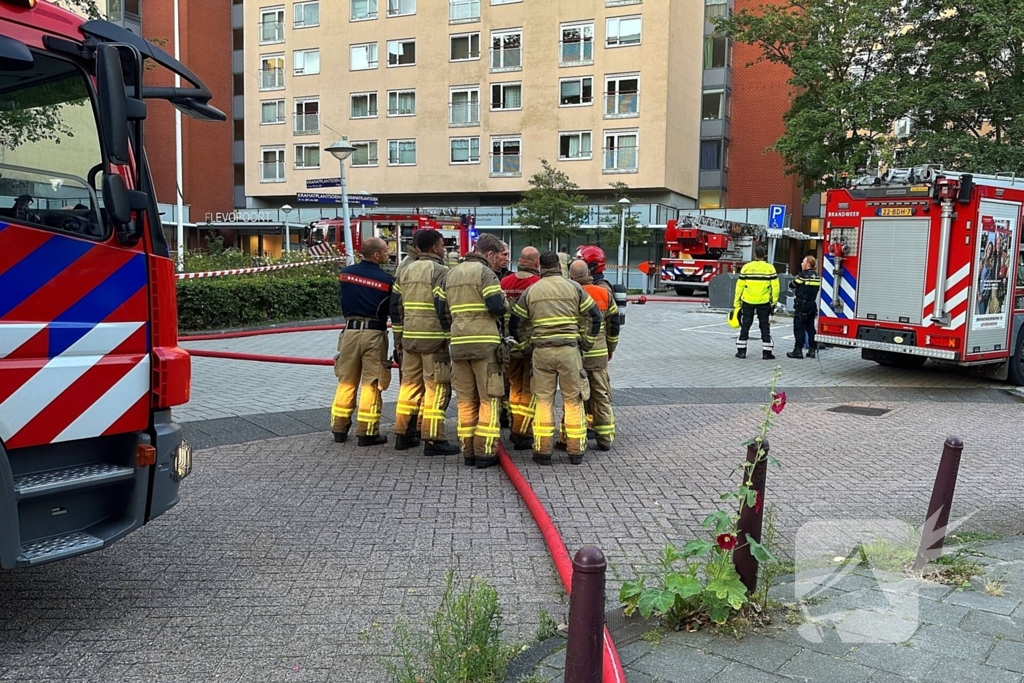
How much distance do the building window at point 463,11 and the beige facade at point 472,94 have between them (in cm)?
9

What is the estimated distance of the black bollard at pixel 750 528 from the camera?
3910mm

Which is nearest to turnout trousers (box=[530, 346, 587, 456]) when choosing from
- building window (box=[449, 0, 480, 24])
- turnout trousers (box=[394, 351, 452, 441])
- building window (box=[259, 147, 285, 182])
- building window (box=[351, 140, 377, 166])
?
turnout trousers (box=[394, 351, 452, 441])

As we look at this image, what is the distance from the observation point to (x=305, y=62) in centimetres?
4572

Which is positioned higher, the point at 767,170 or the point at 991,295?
the point at 767,170

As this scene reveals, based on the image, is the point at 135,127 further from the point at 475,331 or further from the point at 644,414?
the point at 644,414

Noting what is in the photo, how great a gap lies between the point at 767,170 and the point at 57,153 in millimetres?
45264

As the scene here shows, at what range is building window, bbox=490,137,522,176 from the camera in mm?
41688

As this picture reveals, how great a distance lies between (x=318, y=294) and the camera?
18.0 m

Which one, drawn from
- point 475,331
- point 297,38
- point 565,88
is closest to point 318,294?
point 475,331

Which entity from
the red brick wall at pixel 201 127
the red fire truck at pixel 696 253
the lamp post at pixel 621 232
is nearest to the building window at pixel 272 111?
the red brick wall at pixel 201 127

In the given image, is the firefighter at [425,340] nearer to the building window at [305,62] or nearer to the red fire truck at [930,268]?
the red fire truck at [930,268]

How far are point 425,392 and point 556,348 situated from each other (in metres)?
1.25

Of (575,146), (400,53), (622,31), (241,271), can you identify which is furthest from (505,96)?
(241,271)

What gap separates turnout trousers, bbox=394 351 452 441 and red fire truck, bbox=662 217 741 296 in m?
26.3
